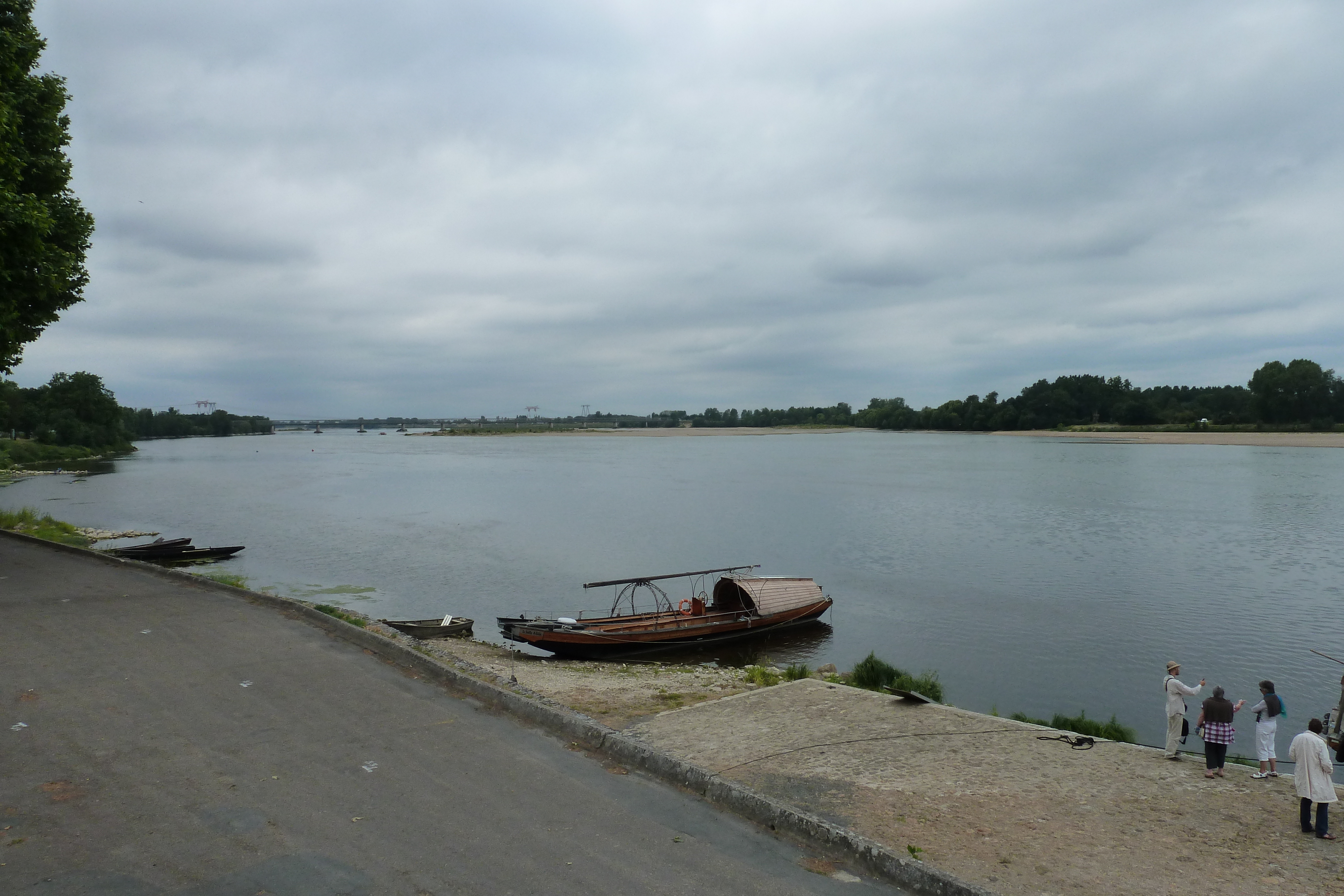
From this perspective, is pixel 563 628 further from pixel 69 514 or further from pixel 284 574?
pixel 69 514

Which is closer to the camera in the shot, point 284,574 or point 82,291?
point 82,291

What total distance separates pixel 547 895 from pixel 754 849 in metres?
1.81

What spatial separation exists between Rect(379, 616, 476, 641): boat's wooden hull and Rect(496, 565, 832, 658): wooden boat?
998 millimetres

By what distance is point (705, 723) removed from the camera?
36.5 ft

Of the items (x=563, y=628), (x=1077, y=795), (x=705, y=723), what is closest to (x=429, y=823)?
(x=705, y=723)

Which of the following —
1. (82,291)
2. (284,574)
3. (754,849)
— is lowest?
(284,574)

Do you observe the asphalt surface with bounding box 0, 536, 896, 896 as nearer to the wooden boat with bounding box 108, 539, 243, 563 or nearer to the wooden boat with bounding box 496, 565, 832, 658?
the wooden boat with bounding box 496, 565, 832, 658

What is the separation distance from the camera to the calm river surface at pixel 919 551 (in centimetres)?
2192

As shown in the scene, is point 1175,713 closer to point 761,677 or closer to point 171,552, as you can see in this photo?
point 761,677

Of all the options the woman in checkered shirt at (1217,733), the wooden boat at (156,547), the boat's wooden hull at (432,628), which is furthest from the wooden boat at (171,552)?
the woman in checkered shirt at (1217,733)

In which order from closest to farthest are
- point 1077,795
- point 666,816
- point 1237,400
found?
point 666,816
point 1077,795
point 1237,400

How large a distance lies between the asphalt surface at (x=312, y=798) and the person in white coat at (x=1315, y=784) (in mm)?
5267

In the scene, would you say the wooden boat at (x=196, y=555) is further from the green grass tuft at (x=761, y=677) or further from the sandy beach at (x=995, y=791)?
the green grass tuft at (x=761, y=677)

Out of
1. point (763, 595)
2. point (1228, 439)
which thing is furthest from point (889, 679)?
point (1228, 439)
